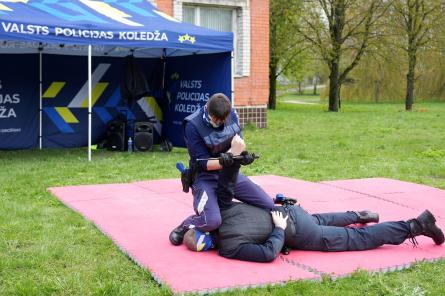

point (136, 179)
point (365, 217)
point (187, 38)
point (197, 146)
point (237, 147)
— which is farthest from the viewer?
point (187, 38)

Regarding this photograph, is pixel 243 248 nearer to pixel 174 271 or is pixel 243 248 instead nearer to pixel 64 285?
pixel 174 271

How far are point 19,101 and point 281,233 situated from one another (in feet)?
30.8

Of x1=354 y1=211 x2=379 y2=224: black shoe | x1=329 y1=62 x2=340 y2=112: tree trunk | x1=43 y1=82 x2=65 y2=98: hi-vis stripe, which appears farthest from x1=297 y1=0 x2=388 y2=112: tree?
x1=354 y1=211 x2=379 y2=224: black shoe

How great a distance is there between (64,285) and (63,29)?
7.07m

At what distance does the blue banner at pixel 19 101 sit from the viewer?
13.3 metres

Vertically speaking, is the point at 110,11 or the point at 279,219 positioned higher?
the point at 110,11

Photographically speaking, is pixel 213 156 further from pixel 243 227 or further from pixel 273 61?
pixel 273 61

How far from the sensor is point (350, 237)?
582 centimetres

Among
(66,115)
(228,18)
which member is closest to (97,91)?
(66,115)

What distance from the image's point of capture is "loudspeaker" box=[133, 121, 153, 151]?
13.8m

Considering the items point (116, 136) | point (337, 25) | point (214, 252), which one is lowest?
point (214, 252)

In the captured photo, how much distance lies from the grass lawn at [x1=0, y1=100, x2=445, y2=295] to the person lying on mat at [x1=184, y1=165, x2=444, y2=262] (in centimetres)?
49

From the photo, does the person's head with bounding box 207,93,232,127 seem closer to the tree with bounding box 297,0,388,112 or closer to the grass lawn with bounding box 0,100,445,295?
the grass lawn with bounding box 0,100,445,295

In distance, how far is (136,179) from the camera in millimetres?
10039
